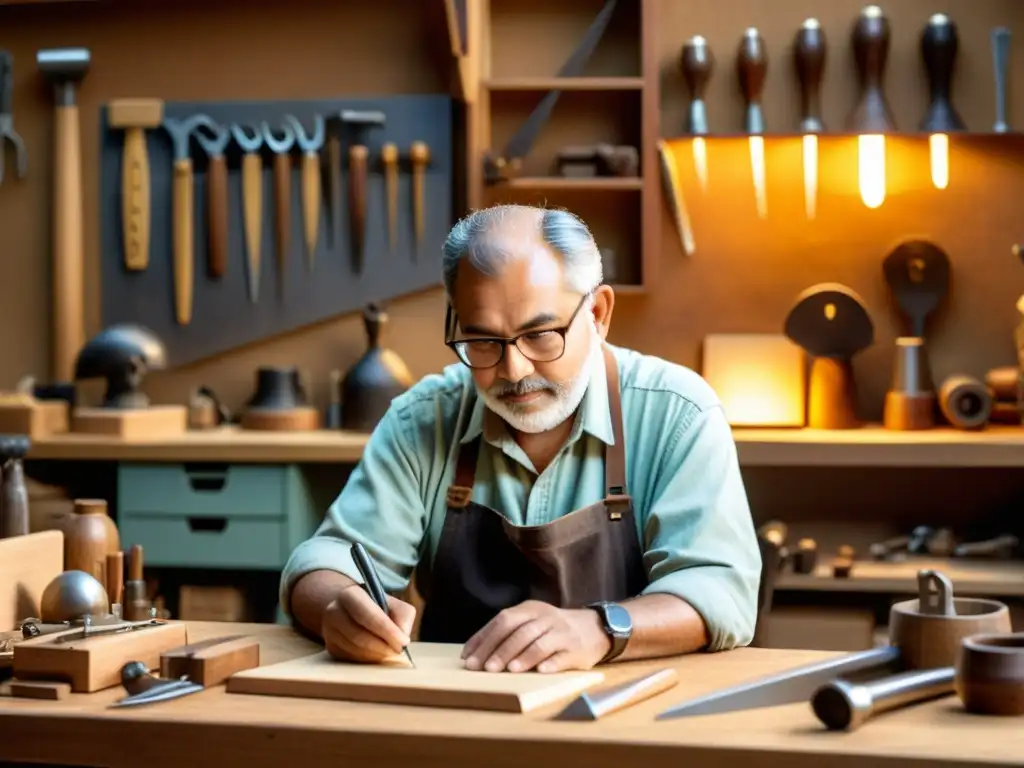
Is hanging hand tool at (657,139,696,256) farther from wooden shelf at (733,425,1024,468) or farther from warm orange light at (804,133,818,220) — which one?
wooden shelf at (733,425,1024,468)

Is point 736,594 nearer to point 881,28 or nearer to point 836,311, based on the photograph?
point 836,311

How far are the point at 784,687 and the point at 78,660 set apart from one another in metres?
0.98

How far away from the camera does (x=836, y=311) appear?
15.9 ft

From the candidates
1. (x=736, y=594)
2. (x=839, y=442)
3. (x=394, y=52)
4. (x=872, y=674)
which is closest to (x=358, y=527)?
(x=736, y=594)

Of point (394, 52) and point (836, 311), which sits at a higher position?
point (394, 52)

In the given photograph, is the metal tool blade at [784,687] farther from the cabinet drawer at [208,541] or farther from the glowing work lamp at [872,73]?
the glowing work lamp at [872,73]

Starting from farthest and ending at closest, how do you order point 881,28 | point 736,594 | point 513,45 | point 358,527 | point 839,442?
point 513,45
point 881,28
point 839,442
point 358,527
point 736,594

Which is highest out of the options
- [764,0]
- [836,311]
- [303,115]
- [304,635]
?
[764,0]

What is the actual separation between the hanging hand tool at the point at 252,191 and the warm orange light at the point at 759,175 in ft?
5.73

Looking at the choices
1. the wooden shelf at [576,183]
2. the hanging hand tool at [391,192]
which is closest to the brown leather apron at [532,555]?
the wooden shelf at [576,183]

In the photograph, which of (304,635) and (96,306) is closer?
(304,635)

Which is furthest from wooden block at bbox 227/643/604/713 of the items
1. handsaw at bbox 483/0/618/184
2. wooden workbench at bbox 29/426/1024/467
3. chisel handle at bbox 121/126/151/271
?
chisel handle at bbox 121/126/151/271

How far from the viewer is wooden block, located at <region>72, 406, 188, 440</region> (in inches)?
190

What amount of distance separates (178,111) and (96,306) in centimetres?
78
